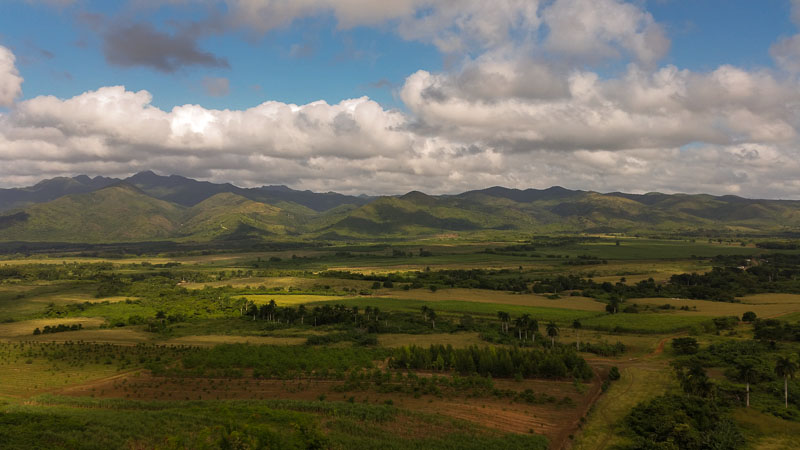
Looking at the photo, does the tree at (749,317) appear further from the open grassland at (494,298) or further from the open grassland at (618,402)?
the open grassland at (618,402)

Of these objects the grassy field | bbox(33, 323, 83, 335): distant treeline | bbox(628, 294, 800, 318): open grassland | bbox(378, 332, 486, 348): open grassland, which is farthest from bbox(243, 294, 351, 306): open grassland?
bbox(628, 294, 800, 318): open grassland

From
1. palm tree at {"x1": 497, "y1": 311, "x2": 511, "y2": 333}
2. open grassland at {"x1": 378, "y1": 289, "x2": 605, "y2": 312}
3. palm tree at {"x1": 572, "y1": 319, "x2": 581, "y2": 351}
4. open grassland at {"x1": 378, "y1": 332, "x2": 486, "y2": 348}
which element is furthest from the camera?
open grassland at {"x1": 378, "y1": 289, "x2": 605, "y2": 312}

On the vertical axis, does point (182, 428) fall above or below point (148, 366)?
above

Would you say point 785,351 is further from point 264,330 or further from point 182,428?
point 264,330

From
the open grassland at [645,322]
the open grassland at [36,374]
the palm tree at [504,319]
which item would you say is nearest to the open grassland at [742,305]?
the open grassland at [645,322]

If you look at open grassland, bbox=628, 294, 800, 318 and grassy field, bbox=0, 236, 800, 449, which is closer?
grassy field, bbox=0, 236, 800, 449

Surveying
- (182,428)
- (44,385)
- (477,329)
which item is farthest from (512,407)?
(44,385)

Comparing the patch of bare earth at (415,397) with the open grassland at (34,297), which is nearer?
the patch of bare earth at (415,397)

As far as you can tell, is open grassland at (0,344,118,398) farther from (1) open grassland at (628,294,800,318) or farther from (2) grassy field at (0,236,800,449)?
(1) open grassland at (628,294,800,318)

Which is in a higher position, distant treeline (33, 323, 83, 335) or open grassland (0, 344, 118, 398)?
open grassland (0, 344, 118, 398)
